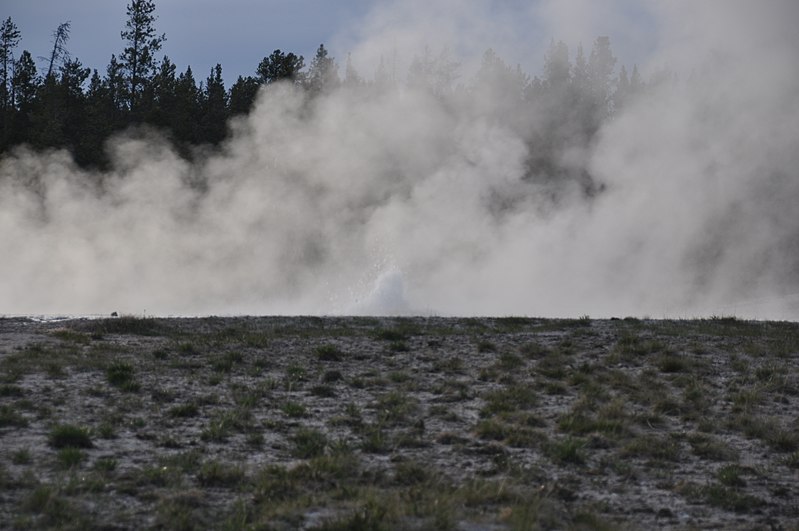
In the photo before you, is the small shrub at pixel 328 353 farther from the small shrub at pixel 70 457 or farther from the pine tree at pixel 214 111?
the pine tree at pixel 214 111

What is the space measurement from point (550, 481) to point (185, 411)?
4202 millimetres

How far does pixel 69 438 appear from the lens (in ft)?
25.1

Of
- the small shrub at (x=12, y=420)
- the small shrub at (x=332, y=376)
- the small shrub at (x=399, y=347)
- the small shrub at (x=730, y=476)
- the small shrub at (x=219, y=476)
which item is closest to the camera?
the small shrub at (x=219, y=476)

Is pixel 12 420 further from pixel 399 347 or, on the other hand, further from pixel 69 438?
pixel 399 347

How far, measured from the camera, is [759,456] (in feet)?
26.6

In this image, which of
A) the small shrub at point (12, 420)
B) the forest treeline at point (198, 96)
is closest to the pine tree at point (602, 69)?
the forest treeline at point (198, 96)

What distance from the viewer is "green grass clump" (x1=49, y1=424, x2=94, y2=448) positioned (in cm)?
756

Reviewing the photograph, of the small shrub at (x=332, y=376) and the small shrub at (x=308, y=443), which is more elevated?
the small shrub at (x=332, y=376)

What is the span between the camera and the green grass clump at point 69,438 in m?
7.56

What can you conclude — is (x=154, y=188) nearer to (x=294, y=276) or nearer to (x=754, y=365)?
(x=294, y=276)

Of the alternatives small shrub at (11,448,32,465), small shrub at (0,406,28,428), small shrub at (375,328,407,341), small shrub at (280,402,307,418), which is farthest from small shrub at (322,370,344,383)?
small shrub at (11,448,32,465)

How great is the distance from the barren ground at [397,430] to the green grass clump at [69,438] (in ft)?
0.07

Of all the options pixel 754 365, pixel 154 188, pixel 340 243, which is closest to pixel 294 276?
pixel 340 243

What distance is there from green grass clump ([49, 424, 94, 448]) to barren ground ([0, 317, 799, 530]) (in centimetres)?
2
